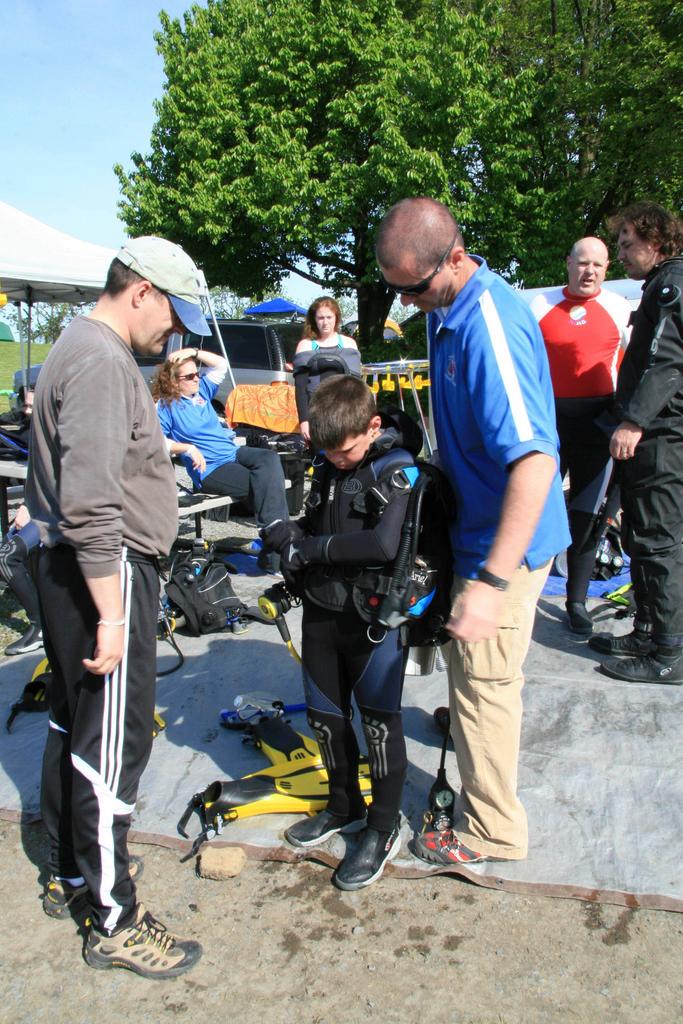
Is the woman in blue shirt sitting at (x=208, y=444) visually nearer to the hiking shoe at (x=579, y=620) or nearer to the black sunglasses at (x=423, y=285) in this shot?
the hiking shoe at (x=579, y=620)

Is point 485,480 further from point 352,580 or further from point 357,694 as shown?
point 357,694

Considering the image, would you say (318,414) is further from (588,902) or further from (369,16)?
(369,16)

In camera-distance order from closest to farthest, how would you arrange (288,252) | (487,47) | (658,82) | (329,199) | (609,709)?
(609,709) → (658,82) → (487,47) → (329,199) → (288,252)

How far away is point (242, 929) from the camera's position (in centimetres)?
229

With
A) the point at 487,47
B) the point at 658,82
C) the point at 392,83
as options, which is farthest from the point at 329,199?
the point at 658,82

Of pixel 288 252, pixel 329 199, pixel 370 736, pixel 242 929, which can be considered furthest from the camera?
pixel 288 252

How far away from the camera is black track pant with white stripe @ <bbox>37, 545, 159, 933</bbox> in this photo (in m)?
2.04

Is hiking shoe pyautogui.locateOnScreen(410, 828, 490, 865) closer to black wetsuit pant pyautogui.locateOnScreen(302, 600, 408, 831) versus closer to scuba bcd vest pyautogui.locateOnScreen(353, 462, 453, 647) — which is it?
black wetsuit pant pyautogui.locateOnScreen(302, 600, 408, 831)

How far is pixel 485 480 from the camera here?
2129 millimetres

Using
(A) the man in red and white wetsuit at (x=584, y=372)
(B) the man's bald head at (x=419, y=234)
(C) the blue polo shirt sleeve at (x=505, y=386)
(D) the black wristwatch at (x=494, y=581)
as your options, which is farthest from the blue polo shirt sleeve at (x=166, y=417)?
(D) the black wristwatch at (x=494, y=581)

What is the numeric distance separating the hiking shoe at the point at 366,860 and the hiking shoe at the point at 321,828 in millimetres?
128

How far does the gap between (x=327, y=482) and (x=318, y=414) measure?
0.24m

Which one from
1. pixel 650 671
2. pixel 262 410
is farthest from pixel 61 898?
pixel 262 410

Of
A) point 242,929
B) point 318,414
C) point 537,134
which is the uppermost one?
point 537,134
